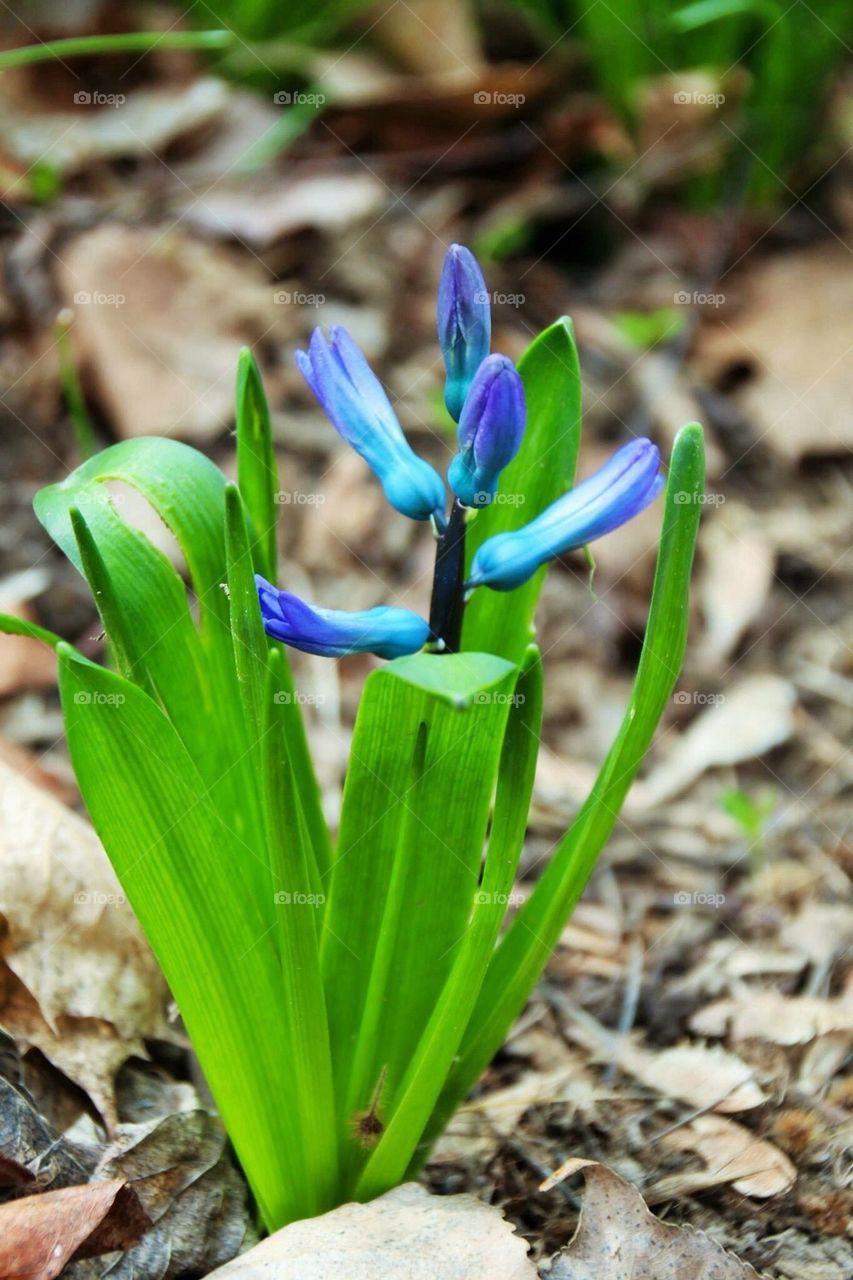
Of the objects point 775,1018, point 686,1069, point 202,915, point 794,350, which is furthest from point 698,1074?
point 794,350

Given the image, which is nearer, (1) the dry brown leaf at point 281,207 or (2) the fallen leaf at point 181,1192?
(2) the fallen leaf at point 181,1192

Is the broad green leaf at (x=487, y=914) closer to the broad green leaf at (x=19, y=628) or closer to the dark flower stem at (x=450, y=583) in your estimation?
the dark flower stem at (x=450, y=583)

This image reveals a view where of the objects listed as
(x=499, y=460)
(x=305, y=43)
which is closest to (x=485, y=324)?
(x=499, y=460)

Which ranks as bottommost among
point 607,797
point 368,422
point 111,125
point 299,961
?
point 299,961

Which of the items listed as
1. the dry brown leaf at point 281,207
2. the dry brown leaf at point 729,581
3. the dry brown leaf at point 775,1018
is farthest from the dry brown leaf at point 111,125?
the dry brown leaf at point 775,1018

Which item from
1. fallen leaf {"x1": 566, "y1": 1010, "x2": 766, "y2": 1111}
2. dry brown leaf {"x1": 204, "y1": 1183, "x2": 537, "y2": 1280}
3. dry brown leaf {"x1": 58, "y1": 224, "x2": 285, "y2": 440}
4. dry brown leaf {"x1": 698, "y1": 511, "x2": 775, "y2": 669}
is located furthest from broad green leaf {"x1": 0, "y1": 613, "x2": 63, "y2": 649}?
dry brown leaf {"x1": 698, "y1": 511, "x2": 775, "y2": 669}

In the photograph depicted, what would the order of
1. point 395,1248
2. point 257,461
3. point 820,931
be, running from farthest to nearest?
point 820,931, point 257,461, point 395,1248

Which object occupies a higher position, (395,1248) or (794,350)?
(794,350)

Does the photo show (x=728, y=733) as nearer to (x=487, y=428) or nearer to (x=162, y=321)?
(x=487, y=428)
